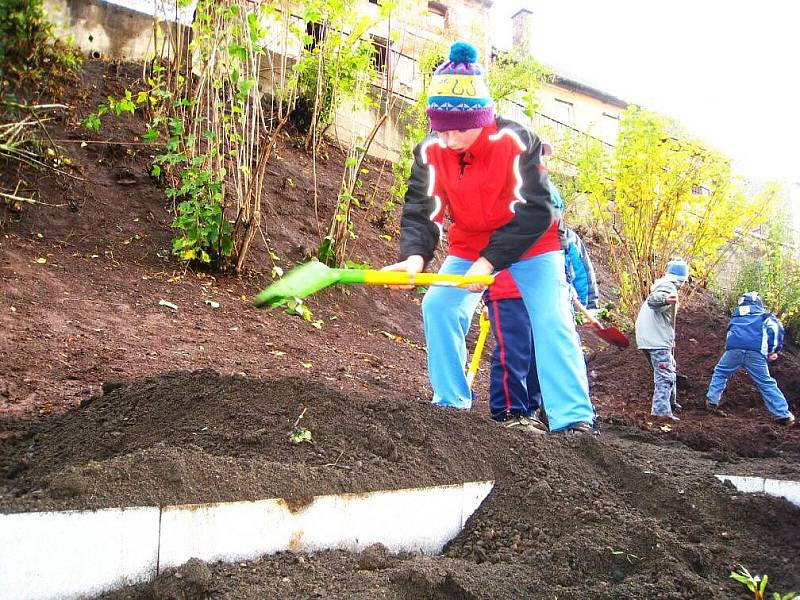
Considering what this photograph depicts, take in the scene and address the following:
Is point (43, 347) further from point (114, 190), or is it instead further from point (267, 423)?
point (114, 190)

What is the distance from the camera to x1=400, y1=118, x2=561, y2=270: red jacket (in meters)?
3.13

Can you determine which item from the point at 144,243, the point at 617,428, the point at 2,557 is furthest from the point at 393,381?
the point at 2,557

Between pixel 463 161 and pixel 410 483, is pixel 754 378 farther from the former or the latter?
pixel 410 483

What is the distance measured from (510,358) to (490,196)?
1.01 meters

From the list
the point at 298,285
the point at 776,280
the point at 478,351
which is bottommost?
the point at 478,351

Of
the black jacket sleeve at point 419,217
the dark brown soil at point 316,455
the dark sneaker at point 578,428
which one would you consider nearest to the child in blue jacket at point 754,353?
the dark brown soil at point 316,455

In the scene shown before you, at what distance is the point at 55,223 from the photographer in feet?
18.1

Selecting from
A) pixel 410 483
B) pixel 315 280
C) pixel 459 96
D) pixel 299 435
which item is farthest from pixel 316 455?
pixel 459 96

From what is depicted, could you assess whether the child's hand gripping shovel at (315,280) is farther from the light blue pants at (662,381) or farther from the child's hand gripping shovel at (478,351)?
the light blue pants at (662,381)

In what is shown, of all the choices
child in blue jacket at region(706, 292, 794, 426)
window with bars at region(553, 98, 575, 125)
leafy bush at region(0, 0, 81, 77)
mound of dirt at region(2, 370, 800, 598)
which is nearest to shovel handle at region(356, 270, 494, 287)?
mound of dirt at region(2, 370, 800, 598)

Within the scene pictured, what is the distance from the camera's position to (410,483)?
2.28 metres

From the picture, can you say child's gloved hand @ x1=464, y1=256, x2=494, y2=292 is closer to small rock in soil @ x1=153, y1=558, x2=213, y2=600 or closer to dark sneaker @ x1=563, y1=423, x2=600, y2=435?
dark sneaker @ x1=563, y1=423, x2=600, y2=435

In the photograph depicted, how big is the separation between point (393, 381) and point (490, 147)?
6.53 ft

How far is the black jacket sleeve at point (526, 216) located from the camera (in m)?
3.13
